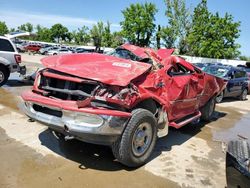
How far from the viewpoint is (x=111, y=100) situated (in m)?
3.88

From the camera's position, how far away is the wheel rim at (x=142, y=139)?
4309 mm

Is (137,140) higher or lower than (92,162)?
higher

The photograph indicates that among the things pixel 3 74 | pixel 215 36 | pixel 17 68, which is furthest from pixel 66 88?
pixel 215 36

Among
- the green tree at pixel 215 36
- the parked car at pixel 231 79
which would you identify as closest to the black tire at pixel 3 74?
the parked car at pixel 231 79

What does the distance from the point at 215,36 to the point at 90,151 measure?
136ft

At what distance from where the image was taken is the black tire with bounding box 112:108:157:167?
4.10 m

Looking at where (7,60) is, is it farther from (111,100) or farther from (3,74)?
(111,100)

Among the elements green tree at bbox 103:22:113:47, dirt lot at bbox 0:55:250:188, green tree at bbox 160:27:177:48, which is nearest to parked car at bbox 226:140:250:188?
A: dirt lot at bbox 0:55:250:188

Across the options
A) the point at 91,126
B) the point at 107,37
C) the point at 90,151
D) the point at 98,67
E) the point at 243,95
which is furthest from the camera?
the point at 107,37

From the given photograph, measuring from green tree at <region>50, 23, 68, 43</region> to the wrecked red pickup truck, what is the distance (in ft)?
333

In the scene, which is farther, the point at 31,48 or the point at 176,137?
the point at 31,48

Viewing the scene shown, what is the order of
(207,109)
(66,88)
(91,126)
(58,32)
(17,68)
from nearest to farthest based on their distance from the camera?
(91,126) → (66,88) → (207,109) → (17,68) → (58,32)

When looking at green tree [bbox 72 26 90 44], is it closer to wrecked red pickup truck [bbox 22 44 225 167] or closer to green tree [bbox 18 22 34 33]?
green tree [bbox 18 22 34 33]

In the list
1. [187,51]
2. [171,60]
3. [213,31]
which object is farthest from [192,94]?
[187,51]
